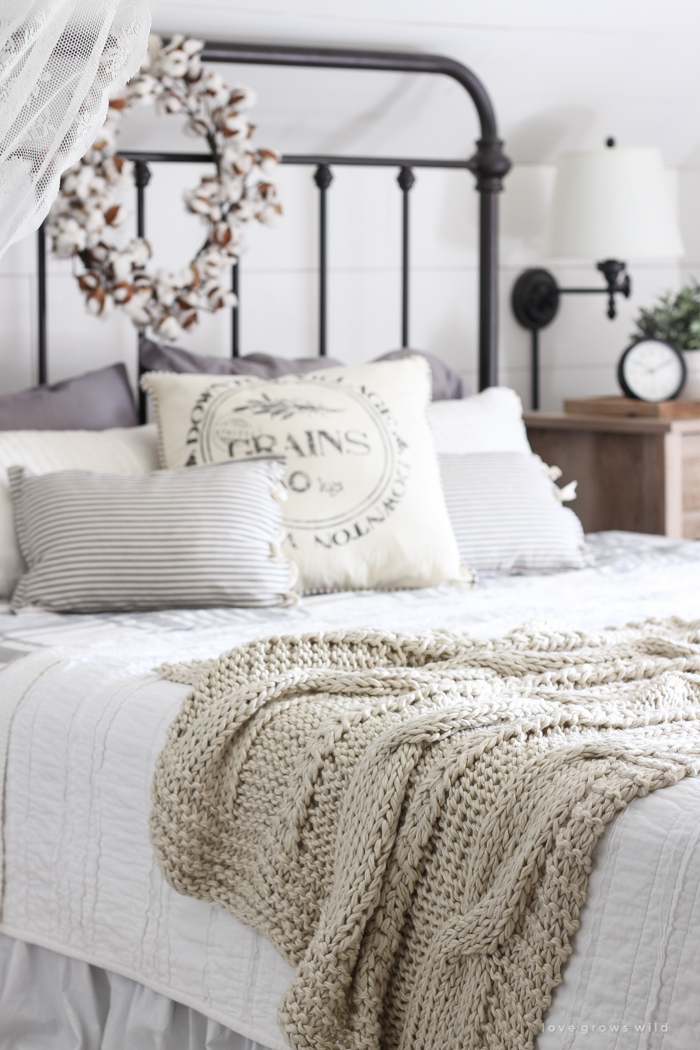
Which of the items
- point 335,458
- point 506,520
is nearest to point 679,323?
point 506,520

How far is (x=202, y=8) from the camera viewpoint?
2.37m

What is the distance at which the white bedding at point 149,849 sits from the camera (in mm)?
847

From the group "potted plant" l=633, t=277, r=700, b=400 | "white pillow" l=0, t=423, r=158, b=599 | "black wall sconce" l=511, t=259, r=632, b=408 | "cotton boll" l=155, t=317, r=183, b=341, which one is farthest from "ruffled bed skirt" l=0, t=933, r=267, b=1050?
"black wall sconce" l=511, t=259, r=632, b=408

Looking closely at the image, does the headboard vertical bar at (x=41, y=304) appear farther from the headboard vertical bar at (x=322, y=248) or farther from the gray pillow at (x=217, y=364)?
the headboard vertical bar at (x=322, y=248)

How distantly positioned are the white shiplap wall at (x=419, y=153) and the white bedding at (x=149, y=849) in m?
1.11

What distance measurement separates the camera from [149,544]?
1737 mm

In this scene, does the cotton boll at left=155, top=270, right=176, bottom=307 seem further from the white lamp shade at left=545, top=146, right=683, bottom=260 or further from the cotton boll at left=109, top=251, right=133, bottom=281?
the white lamp shade at left=545, top=146, right=683, bottom=260

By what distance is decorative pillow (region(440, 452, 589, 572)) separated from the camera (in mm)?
2068

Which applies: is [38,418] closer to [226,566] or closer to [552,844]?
[226,566]

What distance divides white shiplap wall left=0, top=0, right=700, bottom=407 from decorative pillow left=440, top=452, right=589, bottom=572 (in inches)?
33.1

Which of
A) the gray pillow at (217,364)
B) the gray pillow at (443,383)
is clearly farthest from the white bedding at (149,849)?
the gray pillow at (443,383)

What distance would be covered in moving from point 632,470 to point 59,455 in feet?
4.36

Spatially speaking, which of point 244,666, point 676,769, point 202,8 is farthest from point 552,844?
point 202,8

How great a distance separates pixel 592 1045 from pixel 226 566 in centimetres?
103
